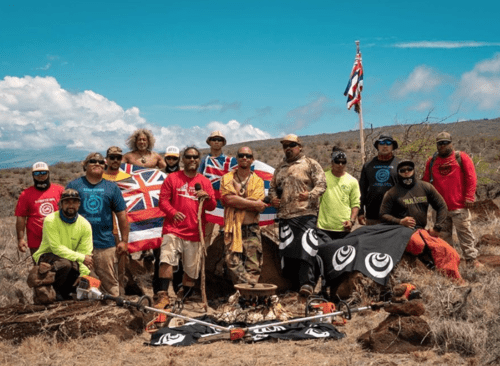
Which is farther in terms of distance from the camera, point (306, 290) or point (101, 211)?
point (306, 290)

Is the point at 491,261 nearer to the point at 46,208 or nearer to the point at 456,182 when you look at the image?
the point at 456,182

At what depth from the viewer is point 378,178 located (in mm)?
7383

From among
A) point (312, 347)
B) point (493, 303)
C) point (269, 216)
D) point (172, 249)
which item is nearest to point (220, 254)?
point (269, 216)

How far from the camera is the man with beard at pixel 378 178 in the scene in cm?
731

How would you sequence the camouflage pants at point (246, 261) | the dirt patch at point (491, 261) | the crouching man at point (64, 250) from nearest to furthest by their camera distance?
the crouching man at point (64, 250) < the camouflage pants at point (246, 261) < the dirt patch at point (491, 261)

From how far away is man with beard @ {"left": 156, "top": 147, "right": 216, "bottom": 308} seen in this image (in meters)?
6.72

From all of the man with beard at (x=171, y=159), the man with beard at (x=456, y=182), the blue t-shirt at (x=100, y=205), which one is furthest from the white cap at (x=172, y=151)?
the man with beard at (x=456, y=182)

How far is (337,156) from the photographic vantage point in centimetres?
739

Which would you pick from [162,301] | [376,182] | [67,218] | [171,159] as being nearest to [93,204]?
[67,218]

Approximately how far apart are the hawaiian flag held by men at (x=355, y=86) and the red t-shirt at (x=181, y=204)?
271 inches

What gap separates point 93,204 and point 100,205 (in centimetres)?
9

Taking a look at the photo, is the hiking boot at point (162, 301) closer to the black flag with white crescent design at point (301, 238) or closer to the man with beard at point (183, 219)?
the man with beard at point (183, 219)

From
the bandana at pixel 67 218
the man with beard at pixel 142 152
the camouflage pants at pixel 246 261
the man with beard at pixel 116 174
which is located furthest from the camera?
the man with beard at pixel 142 152

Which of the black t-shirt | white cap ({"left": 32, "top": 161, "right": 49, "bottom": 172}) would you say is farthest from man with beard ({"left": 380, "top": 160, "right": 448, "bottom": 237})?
white cap ({"left": 32, "top": 161, "right": 49, "bottom": 172})
